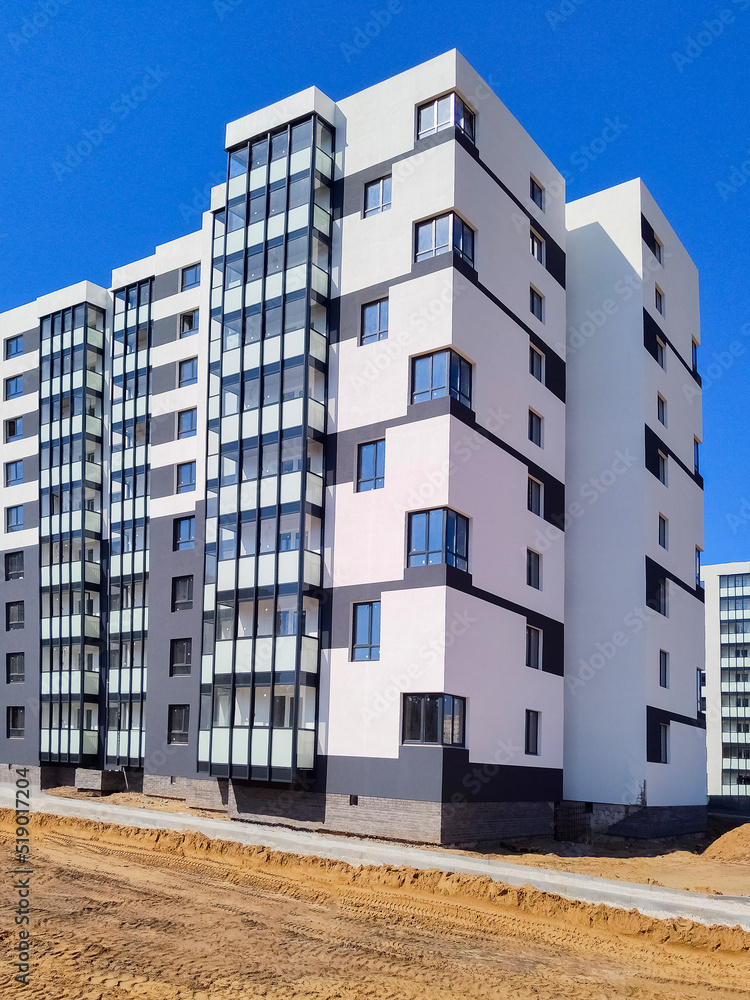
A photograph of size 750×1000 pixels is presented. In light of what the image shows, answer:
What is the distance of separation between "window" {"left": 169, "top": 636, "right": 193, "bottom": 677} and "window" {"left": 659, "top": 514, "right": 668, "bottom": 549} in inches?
718

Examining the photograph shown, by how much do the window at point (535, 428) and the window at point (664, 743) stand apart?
36.4ft

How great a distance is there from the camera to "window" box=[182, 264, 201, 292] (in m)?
37.6

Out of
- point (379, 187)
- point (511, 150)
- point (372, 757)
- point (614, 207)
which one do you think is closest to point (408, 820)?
point (372, 757)

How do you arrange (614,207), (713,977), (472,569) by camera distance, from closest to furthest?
(713,977), (472,569), (614,207)

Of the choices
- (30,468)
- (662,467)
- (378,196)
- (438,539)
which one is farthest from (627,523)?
(30,468)

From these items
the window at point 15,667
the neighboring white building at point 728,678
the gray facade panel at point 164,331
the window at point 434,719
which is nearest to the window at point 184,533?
the gray facade panel at point 164,331

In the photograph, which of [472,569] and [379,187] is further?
[379,187]

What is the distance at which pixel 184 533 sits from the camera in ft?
118

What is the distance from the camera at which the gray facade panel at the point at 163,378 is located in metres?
37.2

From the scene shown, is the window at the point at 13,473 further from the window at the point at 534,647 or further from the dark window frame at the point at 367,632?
the window at the point at 534,647

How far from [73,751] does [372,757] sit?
17.4 m

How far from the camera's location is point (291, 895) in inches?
651

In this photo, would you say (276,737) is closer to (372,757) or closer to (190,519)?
(372,757)

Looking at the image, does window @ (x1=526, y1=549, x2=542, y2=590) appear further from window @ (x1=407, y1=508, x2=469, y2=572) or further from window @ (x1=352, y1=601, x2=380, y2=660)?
window @ (x1=352, y1=601, x2=380, y2=660)
